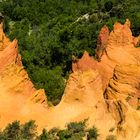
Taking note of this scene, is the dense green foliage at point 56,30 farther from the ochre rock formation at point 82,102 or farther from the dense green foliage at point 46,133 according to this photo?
the dense green foliage at point 46,133

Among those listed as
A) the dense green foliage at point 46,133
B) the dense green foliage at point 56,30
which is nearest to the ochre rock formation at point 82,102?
the dense green foliage at point 46,133

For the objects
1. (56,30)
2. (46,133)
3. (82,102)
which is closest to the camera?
(46,133)

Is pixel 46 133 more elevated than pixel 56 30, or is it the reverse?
pixel 46 133

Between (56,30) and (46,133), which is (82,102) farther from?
(56,30)

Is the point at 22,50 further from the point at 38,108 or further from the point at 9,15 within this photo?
the point at 9,15

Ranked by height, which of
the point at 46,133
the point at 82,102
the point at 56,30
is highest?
the point at 46,133

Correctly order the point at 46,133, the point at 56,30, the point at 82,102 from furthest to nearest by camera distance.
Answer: the point at 56,30, the point at 82,102, the point at 46,133

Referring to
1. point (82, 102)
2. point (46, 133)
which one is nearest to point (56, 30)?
point (82, 102)
